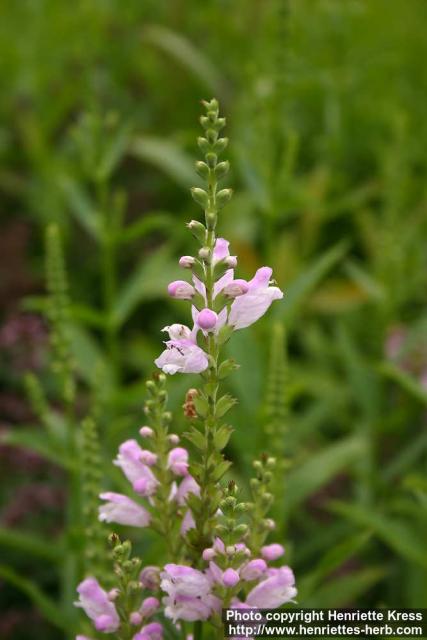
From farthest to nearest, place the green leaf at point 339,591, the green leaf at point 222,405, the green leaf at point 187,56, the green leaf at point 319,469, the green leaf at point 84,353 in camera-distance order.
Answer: the green leaf at point 187,56 → the green leaf at point 84,353 → the green leaf at point 319,469 → the green leaf at point 339,591 → the green leaf at point 222,405

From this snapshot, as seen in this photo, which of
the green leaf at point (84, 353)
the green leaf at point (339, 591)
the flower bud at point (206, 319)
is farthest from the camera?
the green leaf at point (84, 353)

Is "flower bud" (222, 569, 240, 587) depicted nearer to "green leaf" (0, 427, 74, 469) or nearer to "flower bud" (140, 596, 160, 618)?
"flower bud" (140, 596, 160, 618)

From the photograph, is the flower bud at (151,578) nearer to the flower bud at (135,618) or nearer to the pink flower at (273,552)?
the flower bud at (135,618)

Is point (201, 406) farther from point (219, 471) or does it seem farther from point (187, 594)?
point (187, 594)

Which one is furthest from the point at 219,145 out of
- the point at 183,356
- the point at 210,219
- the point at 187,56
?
the point at 187,56

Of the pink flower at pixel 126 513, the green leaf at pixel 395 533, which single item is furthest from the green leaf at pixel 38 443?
the pink flower at pixel 126 513

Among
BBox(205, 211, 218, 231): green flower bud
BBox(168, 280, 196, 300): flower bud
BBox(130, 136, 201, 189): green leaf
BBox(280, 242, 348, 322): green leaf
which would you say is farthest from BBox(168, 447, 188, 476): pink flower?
BBox(130, 136, 201, 189): green leaf
